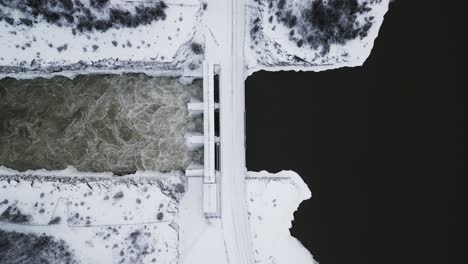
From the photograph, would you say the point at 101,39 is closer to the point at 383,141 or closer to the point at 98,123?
the point at 98,123

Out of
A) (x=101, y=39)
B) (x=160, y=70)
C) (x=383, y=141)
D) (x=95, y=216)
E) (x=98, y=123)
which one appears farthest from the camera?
(x=383, y=141)

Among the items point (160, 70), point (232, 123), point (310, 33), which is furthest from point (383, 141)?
point (160, 70)

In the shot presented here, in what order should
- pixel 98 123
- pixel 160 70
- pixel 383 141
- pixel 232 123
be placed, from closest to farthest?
1. pixel 232 123
2. pixel 160 70
3. pixel 98 123
4. pixel 383 141

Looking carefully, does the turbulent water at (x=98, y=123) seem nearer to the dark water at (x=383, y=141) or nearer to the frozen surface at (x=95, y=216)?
the frozen surface at (x=95, y=216)

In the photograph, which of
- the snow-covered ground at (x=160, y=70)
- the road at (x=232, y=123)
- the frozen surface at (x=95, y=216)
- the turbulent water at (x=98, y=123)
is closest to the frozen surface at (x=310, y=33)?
the snow-covered ground at (x=160, y=70)

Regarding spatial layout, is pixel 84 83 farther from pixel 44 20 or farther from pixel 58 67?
pixel 44 20

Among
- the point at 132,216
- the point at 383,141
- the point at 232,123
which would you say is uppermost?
the point at 232,123

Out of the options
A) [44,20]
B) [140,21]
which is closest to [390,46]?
[140,21]
